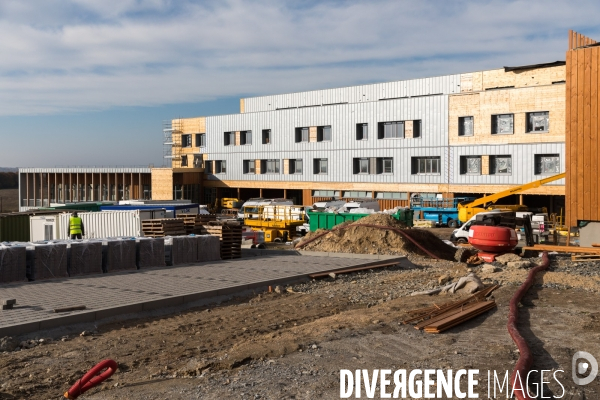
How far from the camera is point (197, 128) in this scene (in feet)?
212

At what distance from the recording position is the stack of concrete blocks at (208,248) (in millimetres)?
21172

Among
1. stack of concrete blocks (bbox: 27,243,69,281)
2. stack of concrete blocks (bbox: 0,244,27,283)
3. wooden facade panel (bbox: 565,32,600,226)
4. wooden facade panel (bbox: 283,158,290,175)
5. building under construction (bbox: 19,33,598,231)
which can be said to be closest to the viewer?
stack of concrete blocks (bbox: 0,244,27,283)

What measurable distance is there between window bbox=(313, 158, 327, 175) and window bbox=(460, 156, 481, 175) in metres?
12.9

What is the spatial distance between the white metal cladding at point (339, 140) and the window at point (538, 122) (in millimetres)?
6226

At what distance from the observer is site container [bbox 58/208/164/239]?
88.6 feet

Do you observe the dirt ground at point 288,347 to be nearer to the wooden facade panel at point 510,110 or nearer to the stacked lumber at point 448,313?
the stacked lumber at point 448,313

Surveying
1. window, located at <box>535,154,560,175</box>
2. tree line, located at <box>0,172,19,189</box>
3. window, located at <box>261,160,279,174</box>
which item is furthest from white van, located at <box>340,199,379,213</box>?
tree line, located at <box>0,172,19,189</box>

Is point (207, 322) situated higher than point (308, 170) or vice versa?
point (308, 170)

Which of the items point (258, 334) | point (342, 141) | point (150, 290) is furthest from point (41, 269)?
point (342, 141)

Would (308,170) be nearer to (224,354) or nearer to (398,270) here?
(398,270)

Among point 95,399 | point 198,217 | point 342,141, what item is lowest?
point 95,399

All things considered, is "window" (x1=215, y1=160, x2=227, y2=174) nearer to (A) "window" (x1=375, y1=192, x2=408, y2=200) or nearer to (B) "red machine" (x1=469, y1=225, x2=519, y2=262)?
(A) "window" (x1=375, y1=192, x2=408, y2=200)

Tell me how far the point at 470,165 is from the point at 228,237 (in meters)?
28.1

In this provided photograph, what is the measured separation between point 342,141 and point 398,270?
3274cm
